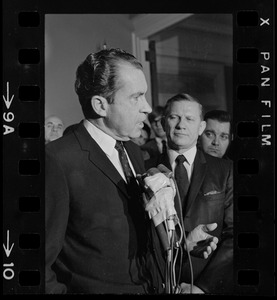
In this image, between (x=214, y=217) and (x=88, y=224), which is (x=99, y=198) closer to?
(x=88, y=224)

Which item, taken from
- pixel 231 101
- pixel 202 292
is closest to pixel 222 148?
pixel 231 101

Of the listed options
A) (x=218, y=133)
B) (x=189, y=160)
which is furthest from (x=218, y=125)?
(x=189, y=160)

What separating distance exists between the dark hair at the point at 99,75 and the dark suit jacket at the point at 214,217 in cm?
31

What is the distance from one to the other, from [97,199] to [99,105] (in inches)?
10.0

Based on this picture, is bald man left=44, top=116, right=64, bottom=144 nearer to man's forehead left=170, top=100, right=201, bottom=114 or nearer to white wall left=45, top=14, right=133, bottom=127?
white wall left=45, top=14, right=133, bottom=127

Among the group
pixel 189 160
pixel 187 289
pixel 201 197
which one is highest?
pixel 189 160

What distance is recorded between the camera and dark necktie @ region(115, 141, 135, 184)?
1.68 meters

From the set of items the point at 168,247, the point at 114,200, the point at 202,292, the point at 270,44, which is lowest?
the point at 202,292

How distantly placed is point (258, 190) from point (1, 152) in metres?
0.71

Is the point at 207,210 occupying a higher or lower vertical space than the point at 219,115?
lower

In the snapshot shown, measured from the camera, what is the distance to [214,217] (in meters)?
1.69

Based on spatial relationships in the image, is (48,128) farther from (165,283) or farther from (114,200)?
(165,283)

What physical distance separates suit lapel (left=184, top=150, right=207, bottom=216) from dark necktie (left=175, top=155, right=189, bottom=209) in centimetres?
1

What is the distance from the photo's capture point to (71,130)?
5.47ft
